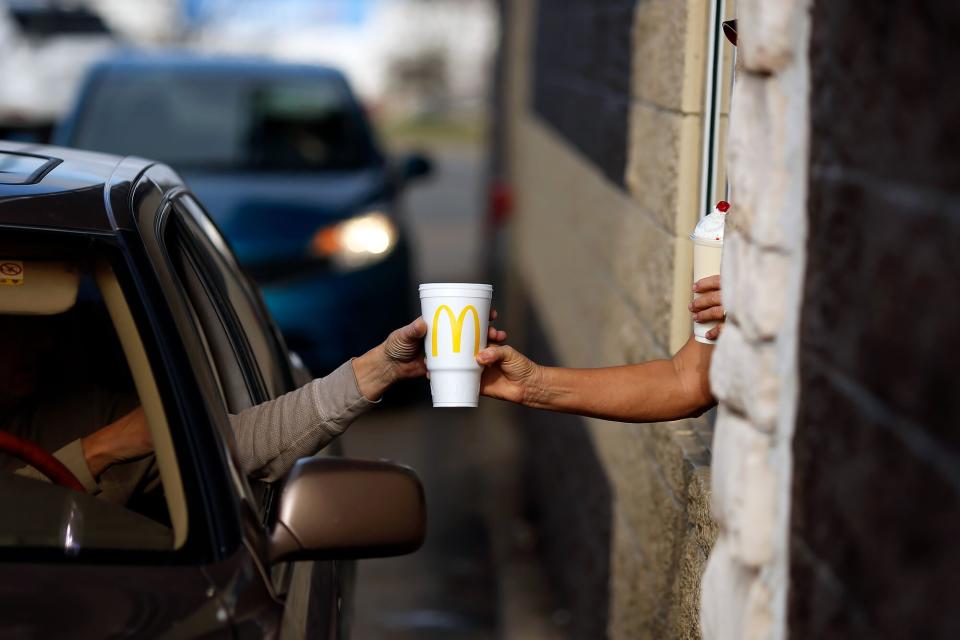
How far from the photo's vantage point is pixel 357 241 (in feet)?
24.2

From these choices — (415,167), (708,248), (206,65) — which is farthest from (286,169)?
(708,248)

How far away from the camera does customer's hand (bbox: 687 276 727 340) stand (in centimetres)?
252

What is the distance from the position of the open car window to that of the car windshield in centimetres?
477

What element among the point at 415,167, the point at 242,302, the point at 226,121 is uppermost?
the point at 242,302

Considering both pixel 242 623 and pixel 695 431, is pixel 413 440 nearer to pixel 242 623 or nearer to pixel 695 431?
pixel 695 431

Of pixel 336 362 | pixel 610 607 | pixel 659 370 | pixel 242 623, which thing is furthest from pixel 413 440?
pixel 242 623

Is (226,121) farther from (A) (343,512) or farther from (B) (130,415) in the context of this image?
(A) (343,512)

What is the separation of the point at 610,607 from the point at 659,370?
1.47 m

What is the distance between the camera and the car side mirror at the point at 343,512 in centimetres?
225

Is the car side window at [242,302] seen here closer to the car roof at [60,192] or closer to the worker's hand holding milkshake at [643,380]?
the car roof at [60,192]

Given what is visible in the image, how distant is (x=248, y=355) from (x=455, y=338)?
0.87 meters

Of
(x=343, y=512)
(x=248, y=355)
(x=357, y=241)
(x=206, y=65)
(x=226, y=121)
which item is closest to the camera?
(x=343, y=512)

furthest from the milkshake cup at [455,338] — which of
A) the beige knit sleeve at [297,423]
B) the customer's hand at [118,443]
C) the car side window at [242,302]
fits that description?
the car side window at [242,302]

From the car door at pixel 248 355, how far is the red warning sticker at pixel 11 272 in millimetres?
325
